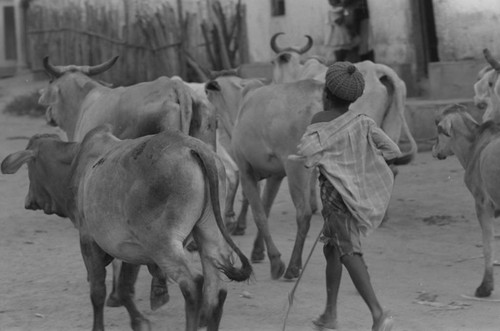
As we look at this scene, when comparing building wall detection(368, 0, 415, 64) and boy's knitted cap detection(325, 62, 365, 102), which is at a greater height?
building wall detection(368, 0, 415, 64)

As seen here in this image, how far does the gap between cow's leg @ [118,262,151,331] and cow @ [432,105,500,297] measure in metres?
2.18

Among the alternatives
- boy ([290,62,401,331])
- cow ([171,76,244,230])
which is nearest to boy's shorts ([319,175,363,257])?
boy ([290,62,401,331])

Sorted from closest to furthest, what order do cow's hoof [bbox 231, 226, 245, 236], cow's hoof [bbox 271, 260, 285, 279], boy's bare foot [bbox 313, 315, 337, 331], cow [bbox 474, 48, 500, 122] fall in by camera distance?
boy's bare foot [bbox 313, 315, 337, 331] → cow's hoof [bbox 271, 260, 285, 279] → cow [bbox 474, 48, 500, 122] → cow's hoof [bbox 231, 226, 245, 236]

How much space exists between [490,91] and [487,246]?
3.16 m

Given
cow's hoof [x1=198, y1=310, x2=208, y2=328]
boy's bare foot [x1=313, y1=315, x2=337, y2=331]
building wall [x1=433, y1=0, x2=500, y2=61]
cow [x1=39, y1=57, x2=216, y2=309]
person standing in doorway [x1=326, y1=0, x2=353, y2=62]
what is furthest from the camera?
person standing in doorway [x1=326, y1=0, x2=353, y2=62]

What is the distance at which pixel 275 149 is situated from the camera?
863cm

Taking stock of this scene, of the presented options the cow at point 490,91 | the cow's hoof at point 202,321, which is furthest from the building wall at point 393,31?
the cow's hoof at point 202,321

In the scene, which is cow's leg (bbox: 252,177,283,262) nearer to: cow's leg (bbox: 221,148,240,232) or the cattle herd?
the cattle herd

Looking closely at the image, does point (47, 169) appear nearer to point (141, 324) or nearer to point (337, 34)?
point (141, 324)

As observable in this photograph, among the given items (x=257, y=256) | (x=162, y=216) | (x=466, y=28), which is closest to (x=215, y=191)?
(x=162, y=216)

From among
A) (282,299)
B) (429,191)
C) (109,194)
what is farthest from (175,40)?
(109,194)

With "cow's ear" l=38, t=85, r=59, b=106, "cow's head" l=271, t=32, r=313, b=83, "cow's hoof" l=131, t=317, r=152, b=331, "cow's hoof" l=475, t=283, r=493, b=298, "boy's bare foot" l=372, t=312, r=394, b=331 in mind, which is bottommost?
"cow's hoof" l=475, t=283, r=493, b=298

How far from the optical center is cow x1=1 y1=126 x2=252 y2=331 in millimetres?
6012

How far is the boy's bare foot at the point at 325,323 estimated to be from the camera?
258 inches
